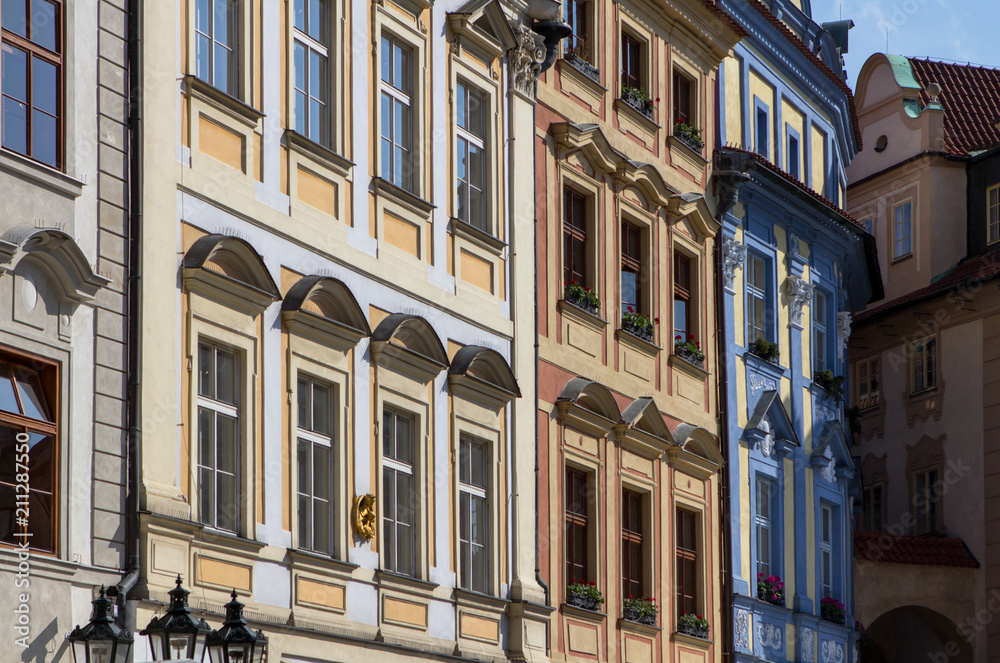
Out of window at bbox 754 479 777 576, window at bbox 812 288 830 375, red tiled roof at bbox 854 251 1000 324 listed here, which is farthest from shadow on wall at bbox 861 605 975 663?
window at bbox 754 479 777 576

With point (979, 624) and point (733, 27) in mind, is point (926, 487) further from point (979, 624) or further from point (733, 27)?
point (733, 27)

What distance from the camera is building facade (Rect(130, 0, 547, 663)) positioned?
13.9 meters

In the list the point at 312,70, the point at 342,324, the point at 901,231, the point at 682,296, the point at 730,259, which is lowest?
the point at 342,324

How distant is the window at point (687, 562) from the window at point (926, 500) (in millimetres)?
11464

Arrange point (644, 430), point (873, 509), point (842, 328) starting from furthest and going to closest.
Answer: point (873, 509) → point (842, 328) → point (644, 430)

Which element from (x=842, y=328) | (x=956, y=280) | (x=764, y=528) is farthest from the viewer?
(x=956, y=280)

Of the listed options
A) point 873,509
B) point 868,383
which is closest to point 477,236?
point 873,509

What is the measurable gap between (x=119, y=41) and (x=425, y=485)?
18.3 feet

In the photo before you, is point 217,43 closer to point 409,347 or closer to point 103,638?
point 409,347

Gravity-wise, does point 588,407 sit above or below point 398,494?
above

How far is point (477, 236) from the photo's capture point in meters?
18.6

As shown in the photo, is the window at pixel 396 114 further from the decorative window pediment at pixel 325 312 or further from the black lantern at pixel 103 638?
the black lantern at pixel 103 638

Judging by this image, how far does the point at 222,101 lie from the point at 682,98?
442 inches

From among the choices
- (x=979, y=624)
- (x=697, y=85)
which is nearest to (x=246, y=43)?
(x=697, y=85)
